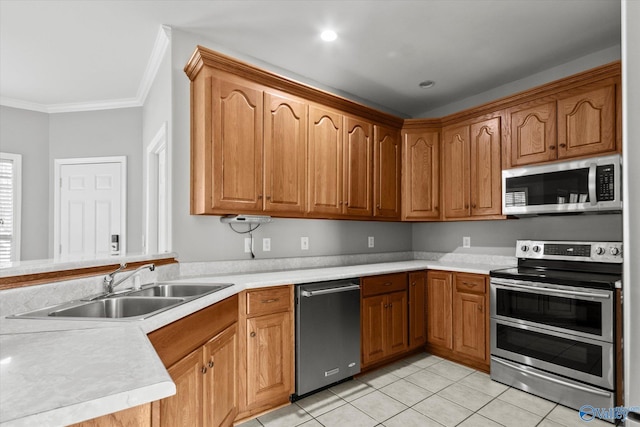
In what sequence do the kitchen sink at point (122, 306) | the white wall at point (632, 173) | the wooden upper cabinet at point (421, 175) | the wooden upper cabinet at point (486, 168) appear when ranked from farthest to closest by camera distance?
the wooden upper cabinet at point (421, 175) → the wooden upper cabinet at point (486, 168) → the kitchen sink at point (122, 306) → the white wall at point (632, 173)

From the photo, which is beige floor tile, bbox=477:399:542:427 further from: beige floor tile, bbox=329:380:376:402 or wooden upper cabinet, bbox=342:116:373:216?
wooden upper cabinet, bbox=342:116:373:216

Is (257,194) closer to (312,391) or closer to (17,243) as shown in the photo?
(312,391)

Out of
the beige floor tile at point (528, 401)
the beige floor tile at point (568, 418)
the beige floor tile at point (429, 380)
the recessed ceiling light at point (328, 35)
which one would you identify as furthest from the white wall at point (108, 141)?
the beige floor tile at point (568, 418)

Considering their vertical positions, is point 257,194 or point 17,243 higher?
point 257,194

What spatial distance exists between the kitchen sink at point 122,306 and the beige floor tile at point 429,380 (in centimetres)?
202

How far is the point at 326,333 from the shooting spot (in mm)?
2525

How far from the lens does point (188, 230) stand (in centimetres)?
258

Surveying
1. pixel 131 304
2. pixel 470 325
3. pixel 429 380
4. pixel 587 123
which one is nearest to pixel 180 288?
pixel 131 304

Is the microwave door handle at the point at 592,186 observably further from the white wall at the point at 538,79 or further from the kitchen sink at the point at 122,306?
the kitchen sink at the point at 122,306

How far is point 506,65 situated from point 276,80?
6.78 feet

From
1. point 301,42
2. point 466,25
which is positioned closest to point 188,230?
point 301,42

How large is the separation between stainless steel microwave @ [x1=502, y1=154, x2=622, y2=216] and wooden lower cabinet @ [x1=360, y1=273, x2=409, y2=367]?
1182mm

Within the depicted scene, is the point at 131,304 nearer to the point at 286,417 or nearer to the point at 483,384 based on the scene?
the point at 286,417

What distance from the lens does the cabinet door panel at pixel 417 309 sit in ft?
10.5
